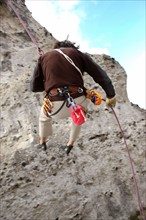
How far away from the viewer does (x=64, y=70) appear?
4.56m

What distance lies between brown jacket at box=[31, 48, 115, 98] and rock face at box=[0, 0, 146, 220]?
2.05 m

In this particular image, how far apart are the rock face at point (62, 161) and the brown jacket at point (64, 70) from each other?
6.73 feet

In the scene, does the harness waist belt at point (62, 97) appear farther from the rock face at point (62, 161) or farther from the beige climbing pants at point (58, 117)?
the rock face at point (62, 161)

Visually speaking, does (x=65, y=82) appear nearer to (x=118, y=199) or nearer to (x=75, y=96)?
(x=75, y=96)

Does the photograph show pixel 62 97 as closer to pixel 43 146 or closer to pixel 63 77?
pixel 63 77

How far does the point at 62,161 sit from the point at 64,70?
251cm

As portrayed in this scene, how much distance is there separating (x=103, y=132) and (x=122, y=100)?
1.35 meters

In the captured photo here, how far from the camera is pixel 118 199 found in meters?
6.46

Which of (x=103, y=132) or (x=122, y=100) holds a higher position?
(x=122, y=100)

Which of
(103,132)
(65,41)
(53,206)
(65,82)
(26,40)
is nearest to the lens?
(65,82)

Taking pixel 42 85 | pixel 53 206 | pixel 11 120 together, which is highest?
pixel 42 85

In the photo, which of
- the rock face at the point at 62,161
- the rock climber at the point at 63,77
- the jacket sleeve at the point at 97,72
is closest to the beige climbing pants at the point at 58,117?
the rock climber at the point at 63,77

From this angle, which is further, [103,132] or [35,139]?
[103,132]

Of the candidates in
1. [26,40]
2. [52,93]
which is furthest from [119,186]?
[26,40]
